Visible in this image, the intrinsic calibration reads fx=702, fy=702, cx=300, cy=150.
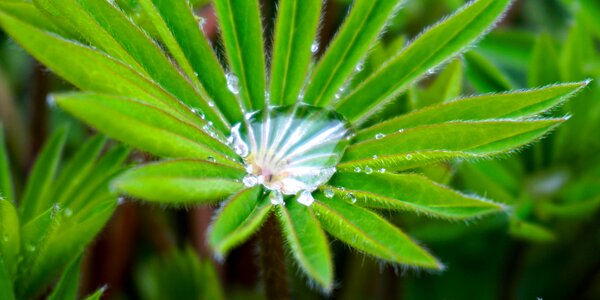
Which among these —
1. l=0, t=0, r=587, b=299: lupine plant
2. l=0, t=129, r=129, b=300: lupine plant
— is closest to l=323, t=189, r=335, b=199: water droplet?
l=0, t=0, r=587, b=299: lupine plant

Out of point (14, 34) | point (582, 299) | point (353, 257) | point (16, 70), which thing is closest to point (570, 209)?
point (582, 299)

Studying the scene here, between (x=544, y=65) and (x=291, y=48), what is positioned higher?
(x=291, y=48)

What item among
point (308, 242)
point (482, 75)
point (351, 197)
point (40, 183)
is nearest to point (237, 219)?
point (308, 242)

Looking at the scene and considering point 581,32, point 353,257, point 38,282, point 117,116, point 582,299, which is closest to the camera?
point 117,116

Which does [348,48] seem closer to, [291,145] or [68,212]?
[291,145]

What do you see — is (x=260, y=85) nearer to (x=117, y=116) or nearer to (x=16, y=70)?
(x=117, y=116)

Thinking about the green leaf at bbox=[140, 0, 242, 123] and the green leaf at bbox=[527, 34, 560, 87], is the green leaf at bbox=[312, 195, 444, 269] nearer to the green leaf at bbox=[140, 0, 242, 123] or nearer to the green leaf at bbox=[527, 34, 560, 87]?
the green leaf at bbox=[140, 0, 242, 123]
